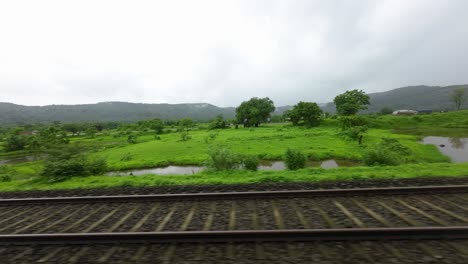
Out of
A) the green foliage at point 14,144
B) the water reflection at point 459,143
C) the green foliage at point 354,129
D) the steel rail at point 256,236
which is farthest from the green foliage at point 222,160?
the green foliage at point 14,144

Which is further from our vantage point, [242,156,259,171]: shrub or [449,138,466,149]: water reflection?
[449,138,466,149]: water reflection

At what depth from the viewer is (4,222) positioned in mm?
7781


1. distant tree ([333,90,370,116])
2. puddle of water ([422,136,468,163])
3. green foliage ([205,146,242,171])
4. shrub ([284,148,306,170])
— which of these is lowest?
puddle of water ([422,136,468,163])

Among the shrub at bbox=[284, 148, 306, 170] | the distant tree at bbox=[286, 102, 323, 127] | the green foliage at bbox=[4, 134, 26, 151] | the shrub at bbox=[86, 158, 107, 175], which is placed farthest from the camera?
the distant tree at bbox=[286, 102, 323, 127]

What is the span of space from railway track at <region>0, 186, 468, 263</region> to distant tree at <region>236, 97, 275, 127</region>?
90.8 meters

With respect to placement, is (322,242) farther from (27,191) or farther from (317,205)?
(27,191)

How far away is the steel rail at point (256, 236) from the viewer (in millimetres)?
5520

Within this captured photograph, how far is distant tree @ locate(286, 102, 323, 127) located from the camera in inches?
2945

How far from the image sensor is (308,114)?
7588 cm

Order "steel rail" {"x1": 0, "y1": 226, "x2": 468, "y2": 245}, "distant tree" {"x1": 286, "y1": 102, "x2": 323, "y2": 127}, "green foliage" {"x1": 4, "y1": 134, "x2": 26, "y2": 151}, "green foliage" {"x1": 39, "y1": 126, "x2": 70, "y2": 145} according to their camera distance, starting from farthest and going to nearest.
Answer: "distant tree" {"x1": 286, "y1": 102, "x2": 323, "y2": 127} < "green foliage" {"x1": 4, "y1": 134, "x2": 26, "y2": 151} < "green foliage" {"x1": 39, "y1": 126, "x2": 70, "y2": 145} < "steel rail" {"x1": 0, "y1": 226, "x2": 468, "y2": 245}

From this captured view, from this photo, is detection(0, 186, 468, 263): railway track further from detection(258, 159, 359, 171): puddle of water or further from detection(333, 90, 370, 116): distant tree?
detection(333, 90, 370, 116): distant tree

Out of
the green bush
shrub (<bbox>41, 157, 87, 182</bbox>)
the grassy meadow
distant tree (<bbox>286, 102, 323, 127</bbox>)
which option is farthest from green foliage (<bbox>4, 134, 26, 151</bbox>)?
the green bush

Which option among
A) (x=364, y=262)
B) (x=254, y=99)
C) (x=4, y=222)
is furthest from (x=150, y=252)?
(x=254, y=99)

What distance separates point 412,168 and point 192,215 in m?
11.4
